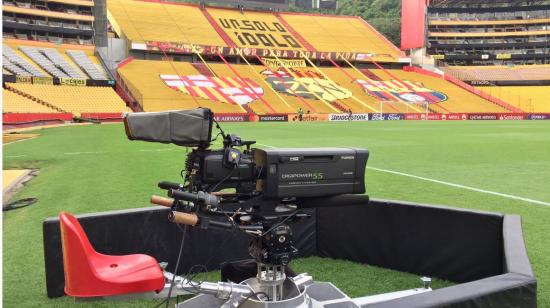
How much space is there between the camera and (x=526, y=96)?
198ft

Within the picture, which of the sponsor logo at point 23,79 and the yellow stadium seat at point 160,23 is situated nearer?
the sponsor logo at point 23,79

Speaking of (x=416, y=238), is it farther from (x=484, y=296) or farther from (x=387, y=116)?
(x=387, y=116)

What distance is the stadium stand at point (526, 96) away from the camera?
2277 inches

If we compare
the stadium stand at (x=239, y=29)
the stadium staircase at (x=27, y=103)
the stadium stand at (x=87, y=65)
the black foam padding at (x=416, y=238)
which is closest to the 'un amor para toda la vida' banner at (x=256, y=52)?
the stadium stand at (x=239, y=29)

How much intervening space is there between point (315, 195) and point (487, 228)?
207 centimetres

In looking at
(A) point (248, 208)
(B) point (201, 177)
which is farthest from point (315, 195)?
(B) point (201, 177)

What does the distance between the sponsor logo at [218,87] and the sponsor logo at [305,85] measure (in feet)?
9.97

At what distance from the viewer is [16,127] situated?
97.9 feet

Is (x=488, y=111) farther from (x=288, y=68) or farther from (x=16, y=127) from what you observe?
(x=16, y=127)

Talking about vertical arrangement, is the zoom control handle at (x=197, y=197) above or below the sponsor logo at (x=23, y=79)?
below

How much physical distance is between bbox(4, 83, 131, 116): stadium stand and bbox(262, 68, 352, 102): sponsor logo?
16531mm

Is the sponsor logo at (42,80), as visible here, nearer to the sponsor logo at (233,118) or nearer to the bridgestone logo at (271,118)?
the sponsor logo at (233,118)

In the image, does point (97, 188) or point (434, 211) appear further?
point (97, 188)

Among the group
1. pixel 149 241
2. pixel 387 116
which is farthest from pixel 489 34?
pixel 149 241
